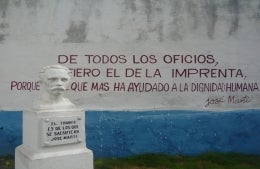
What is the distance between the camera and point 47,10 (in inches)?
283

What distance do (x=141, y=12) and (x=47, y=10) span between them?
1612 millimetres

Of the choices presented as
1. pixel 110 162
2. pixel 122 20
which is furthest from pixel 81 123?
pixel 122 20

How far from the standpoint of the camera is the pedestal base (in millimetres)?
5114

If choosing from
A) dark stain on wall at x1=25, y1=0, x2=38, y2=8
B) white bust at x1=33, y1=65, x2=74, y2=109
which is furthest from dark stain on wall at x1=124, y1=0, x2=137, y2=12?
white bust at x1=33, y1=65, x2=74, y2=109

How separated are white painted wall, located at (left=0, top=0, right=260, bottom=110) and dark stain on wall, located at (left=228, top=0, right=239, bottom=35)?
0.06 feet

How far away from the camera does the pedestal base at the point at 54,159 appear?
5.11 metres

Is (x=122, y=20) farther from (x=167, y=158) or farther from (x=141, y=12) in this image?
(x=167, y=158)

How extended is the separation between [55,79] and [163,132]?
8.91ft

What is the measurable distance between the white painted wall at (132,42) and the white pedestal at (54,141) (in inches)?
70.3

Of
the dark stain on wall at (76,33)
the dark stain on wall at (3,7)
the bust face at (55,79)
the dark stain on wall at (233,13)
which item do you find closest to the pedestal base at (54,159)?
the bust face at (55,79)

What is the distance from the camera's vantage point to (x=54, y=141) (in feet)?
17.3

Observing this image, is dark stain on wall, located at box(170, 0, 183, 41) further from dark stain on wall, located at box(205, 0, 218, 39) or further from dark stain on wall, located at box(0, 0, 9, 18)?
dark stain on wall, located at box(0, 0, 9, 18)

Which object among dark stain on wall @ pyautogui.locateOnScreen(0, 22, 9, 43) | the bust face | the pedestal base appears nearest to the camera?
the pedestal base

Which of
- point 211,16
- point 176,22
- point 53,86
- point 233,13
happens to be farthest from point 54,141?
point 233,13
